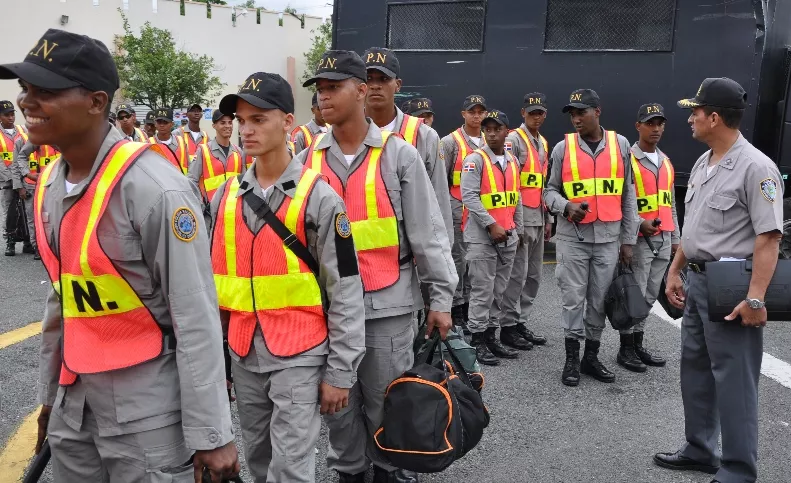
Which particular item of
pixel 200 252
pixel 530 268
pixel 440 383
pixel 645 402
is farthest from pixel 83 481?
pixel 530 268

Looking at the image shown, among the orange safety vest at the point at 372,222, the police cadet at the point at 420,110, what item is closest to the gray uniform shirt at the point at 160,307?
the orange safety vest at the point at 372,222

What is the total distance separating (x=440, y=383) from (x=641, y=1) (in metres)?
7.96

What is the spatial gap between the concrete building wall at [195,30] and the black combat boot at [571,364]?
25.2 metres

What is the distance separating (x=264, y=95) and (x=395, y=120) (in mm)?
1662

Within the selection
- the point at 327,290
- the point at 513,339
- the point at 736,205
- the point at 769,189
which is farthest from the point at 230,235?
the point at 513,339

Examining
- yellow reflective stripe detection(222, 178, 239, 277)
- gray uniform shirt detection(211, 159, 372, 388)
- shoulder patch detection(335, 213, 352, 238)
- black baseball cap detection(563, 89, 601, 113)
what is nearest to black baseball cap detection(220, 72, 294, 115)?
gray uniform shirt detection(211, 159, 372, 388)

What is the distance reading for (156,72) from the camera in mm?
28594

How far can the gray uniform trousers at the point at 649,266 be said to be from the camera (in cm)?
593

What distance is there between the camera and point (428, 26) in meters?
10.4

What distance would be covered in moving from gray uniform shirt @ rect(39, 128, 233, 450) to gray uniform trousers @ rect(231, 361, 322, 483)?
69 centimetres

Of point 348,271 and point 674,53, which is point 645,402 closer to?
point 348,271

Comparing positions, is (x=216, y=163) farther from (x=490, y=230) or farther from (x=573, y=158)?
(x=573, y=158)

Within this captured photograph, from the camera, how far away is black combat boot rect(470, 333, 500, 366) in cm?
582

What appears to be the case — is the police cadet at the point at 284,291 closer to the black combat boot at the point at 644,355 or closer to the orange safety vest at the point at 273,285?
the orange safety vest at the point at 273,285
